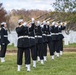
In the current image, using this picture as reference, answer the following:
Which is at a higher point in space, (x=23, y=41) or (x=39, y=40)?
(x=23, y=41)

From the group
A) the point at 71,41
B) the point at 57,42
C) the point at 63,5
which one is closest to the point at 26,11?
the point at 71,41

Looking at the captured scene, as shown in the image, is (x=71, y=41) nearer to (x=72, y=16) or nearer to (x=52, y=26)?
(x=72, y=16)

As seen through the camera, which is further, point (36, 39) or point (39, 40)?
point (39, 40)

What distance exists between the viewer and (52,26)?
62.5 feet

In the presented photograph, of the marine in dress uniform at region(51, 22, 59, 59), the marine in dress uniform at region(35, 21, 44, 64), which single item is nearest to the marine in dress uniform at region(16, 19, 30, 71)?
the marine in dress uniform at region(35, 21, 44, 64)

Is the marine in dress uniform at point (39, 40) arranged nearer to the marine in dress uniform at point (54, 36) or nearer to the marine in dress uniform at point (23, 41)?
the marine in dress uniform at point (23, 41)

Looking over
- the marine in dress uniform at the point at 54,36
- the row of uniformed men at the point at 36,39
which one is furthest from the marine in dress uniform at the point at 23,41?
the marine in dress uniform at the point at 54,36

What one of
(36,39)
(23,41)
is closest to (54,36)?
(36,39)

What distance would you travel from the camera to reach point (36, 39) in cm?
1572

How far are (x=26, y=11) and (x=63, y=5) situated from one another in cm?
4845

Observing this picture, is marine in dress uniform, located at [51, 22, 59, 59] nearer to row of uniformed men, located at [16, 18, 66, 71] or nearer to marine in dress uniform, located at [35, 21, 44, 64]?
row of uniformed men, located at [16, 18, 66, 71]

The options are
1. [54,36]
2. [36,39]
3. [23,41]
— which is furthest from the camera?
[54,36]

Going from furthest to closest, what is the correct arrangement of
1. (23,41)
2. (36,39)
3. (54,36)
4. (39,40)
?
(54,36), (39,40), (36,39), (23,41)

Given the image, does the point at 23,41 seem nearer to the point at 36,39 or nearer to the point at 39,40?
the point at 36,39
